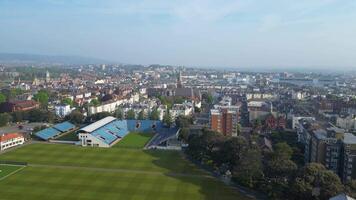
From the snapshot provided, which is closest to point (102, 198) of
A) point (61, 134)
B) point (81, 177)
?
point (81, 177)

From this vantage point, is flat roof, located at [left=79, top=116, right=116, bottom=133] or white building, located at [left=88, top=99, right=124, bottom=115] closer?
flat roof, located at [left=79, top=116, right=116, bottom=133]

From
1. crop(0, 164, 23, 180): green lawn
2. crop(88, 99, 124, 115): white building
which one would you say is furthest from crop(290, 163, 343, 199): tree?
crop(88, 99, 124, 115): white building

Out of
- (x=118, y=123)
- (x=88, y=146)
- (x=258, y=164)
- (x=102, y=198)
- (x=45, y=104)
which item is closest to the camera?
(x=102, y=198)

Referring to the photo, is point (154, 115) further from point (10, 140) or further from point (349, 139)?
point (349, 139)

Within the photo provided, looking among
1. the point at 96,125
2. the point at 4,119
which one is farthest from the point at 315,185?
the point at 4,119

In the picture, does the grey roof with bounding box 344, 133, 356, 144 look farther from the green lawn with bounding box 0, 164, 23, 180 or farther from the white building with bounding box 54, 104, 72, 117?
the white building with bounding box 54, 104, 72, 117

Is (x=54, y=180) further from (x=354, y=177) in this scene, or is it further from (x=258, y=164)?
(x=354, y=177)
